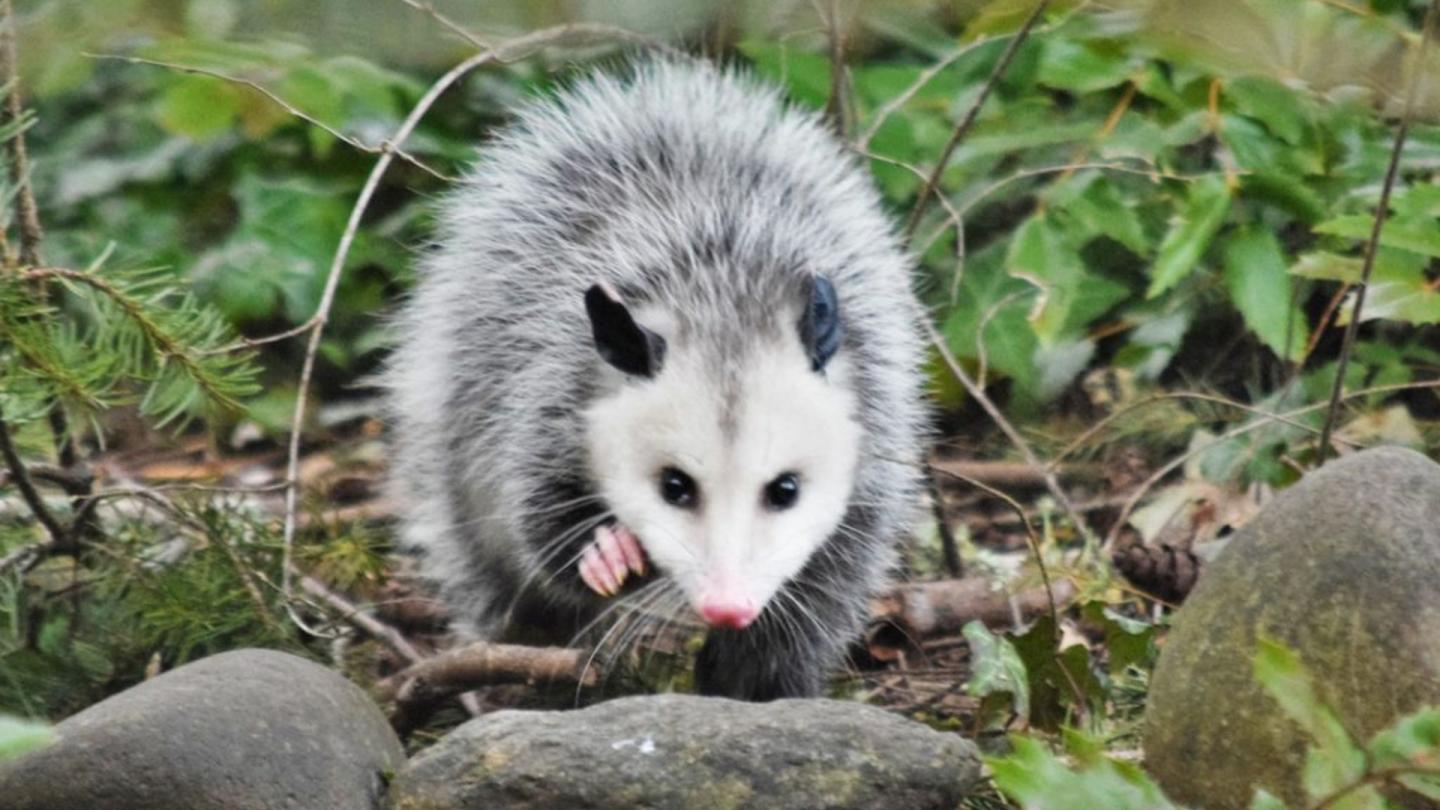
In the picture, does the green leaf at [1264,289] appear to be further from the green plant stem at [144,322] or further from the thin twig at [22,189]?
the thin twig at [22,189]

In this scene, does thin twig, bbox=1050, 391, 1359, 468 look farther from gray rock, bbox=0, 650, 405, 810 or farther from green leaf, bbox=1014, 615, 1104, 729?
gray rock, bbox=0, 650, 405, 810

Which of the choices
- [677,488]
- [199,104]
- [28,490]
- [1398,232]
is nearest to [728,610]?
[677,488]

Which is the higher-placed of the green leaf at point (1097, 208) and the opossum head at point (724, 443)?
the opossum head at point (724, 443)

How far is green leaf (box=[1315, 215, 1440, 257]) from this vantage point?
9.83 ft

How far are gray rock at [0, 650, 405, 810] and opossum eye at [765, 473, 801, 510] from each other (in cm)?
60

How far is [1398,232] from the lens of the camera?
3.02 meters

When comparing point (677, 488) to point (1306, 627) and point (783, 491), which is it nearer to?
point (783, 491)

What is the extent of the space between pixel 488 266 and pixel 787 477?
0.81m

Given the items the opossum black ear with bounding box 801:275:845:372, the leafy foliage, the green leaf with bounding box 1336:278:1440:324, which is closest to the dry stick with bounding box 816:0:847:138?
the opossum black ear with bounding box 801:275:845:372

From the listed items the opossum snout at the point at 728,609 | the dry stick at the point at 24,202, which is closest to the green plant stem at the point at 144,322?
the dry stick at the point at 24,202

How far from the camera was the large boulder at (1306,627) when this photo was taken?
85.7 inches

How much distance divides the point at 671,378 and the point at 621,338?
92 mm

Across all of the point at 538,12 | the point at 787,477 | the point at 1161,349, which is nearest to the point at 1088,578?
the point at 787,477

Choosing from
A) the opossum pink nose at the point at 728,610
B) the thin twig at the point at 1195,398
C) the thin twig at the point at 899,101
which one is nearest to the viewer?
the opossum pink nose at the point at 728,610
